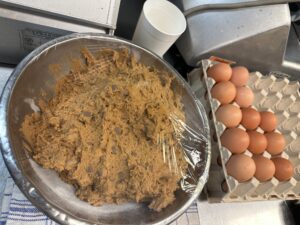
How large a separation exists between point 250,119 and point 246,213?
0.31 metres

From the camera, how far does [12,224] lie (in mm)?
614

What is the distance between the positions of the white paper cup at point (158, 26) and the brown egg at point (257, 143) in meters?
A: 0.36

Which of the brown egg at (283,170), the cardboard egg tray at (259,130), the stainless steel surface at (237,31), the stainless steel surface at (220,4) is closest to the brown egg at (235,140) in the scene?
the cardboard egg tray at (259,130)

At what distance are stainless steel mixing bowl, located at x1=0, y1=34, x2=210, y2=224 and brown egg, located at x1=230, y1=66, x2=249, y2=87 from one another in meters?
0.22

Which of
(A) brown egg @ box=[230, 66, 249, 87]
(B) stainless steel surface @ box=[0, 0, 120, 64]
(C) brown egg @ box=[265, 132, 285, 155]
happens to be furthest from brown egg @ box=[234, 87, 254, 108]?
(B) stainless steel surface @ box=[0, 0, 120, 64]

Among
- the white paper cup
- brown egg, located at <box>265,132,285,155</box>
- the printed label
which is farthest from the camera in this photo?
brown egg, located at <box>265,132,285,155</box>

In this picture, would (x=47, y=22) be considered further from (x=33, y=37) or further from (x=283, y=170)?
(x=283, y=170)

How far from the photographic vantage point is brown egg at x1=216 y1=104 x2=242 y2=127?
0.82 metres

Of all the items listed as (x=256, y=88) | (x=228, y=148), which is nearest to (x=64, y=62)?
(x=228, y=148)

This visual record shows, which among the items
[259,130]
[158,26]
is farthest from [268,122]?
[158,26]

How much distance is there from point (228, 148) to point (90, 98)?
0.41m

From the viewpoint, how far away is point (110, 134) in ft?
2.03

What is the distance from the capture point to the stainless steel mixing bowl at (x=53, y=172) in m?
0.51

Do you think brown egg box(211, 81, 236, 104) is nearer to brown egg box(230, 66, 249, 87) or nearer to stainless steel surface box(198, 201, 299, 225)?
brown egg box(230, 66, 249, 87)
